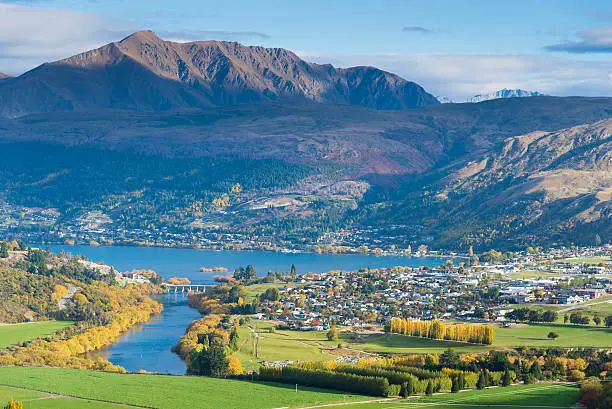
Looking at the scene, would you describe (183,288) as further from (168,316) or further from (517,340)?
(517,340)

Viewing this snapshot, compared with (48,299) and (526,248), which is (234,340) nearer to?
(48,299)

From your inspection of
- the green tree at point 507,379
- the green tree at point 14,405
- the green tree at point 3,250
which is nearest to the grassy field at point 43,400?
the green tree at point 14,405

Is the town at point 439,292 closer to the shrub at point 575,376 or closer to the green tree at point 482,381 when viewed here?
the shrub at point 575,376

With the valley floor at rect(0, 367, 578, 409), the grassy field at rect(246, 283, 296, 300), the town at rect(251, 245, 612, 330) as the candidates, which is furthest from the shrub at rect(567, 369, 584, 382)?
the grassy field at rect(246, 283, 296, 300)

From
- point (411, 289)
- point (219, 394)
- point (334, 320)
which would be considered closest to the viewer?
point (219, 394)

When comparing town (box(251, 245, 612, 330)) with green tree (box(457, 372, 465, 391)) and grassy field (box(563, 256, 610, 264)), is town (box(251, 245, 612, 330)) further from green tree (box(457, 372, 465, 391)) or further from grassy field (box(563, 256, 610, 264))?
green tree (box(457, 372, 465, 391))

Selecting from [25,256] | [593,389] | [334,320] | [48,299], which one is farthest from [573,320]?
[25,256]
